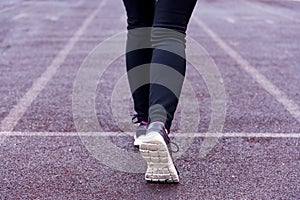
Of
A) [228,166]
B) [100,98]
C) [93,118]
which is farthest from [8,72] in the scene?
[228,166]

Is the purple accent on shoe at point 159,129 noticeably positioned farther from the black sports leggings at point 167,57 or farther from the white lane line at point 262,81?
the white lane line at point 262,81

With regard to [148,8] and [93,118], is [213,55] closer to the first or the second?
[93,118]

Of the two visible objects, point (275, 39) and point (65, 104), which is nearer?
point (65, 104)

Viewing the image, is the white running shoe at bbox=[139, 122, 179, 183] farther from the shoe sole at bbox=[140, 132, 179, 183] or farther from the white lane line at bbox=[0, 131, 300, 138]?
the white lane line at bbox=[0, 131, 300, 138]

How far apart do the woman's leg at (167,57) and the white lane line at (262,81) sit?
1.81 meters

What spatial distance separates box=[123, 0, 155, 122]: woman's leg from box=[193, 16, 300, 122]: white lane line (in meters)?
1.49

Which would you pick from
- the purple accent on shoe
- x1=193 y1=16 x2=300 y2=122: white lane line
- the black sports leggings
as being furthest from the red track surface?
the black sports leggings

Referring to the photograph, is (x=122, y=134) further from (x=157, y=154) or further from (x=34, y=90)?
(x=34, y=90)

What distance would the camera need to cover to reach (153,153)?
309 cm

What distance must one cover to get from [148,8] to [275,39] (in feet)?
21.7

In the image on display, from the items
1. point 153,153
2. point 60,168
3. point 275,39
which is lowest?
point 275,39

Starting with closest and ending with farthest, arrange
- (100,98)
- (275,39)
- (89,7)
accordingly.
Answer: (100,98)
(275,39)
(89,7)

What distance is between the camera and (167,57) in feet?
10.7

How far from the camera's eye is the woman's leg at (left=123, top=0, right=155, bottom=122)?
12.0 feet
